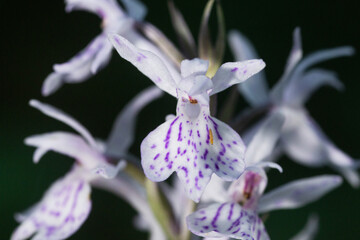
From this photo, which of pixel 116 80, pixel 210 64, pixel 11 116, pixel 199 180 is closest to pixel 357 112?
pixel 116 80

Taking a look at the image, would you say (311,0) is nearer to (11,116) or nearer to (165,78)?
(11,116)

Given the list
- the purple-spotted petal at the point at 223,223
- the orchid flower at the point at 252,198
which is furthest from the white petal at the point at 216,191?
the purple-spotted petal at the point at 223,223

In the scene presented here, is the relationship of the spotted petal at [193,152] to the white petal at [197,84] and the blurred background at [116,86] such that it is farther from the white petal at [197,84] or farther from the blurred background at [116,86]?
the blurred background at [116,86]

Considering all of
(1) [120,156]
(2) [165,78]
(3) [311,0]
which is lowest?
(3) [311,0]

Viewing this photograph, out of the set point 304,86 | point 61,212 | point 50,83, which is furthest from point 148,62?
point 304,86

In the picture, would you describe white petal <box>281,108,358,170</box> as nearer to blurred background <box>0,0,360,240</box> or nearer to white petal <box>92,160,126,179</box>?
white petal <box>92,160,126,179</box>

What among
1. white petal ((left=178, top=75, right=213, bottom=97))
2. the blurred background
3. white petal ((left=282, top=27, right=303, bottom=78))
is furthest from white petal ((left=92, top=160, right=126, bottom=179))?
the blurred background

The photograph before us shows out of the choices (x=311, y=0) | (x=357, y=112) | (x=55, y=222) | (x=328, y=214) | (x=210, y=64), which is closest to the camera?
(x=210, y=64)
